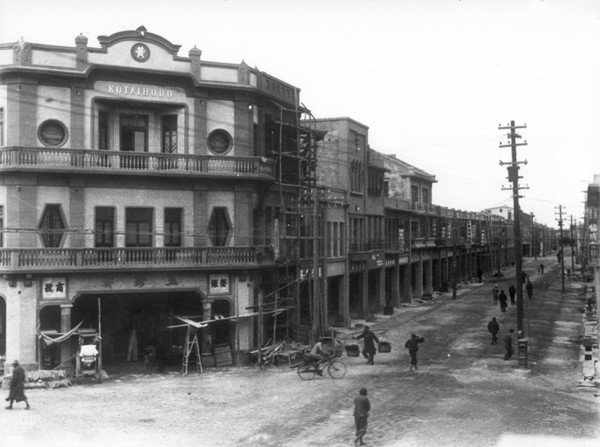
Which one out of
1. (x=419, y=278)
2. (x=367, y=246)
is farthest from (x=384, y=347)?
(x=419, y=278)

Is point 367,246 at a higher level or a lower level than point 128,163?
lower

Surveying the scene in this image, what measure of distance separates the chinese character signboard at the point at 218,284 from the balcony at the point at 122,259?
754 millimetres

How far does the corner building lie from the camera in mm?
27094

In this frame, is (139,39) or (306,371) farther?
(139,39)

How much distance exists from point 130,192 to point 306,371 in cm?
1154

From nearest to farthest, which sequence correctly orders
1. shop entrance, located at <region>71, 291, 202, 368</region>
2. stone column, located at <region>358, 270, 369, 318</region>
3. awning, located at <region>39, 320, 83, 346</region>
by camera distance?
1. awning, located at <region>39, 320, 83, 346</region>
2. shop entrance, located at <region>71, 291, 202, 368</region>
3. stone column, located at <region>358, 270, 369, 318</region>

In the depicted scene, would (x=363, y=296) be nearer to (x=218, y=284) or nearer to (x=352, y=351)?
(x=352, y=351)

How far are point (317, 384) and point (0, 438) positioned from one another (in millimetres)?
11991

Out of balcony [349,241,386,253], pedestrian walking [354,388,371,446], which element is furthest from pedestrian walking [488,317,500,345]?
pedestrian walking [354,388,371,446]

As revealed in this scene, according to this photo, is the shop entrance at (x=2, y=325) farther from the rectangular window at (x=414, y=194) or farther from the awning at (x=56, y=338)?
the rectangular window at (x=414, y=194)

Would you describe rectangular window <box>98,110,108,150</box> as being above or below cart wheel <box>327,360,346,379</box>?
above

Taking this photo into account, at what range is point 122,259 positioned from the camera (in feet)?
91.8

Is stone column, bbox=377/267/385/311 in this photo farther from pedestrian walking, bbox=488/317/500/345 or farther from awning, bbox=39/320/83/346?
awning, bbox=39/320/83/346

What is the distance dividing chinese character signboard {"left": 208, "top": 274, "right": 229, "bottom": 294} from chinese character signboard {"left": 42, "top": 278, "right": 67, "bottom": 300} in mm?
6588
